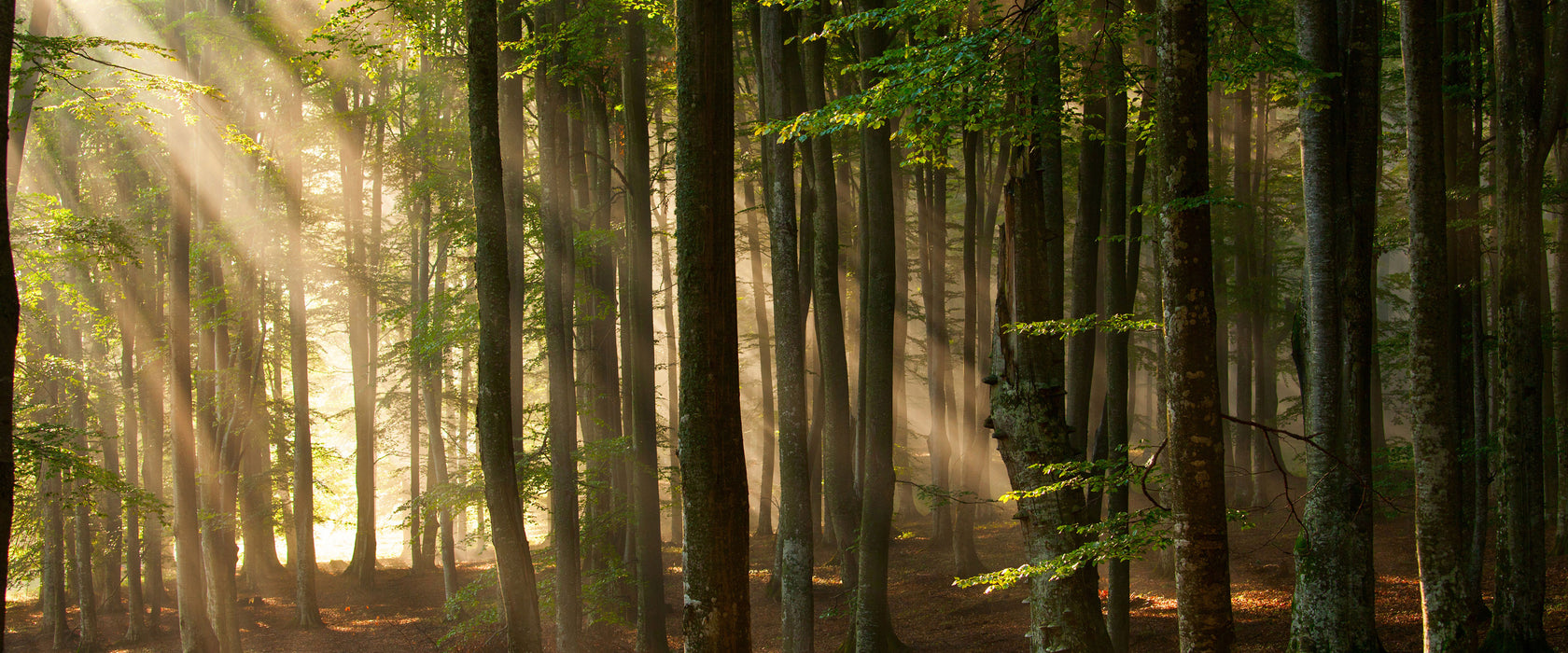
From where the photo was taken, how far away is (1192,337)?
4.85m

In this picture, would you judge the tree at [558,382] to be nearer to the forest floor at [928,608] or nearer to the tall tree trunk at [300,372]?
the forest floor at [928,608]

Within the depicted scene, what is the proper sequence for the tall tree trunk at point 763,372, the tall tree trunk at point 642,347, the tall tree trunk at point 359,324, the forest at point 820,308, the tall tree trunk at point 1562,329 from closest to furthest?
1. the forest at point 820,308
2. the tall tree trunk at point 1562,329
3. the tall tree trunk at point 642,347
4. the tall tree trunk at point 359,324
5. the tall tree trunk at point 763,372

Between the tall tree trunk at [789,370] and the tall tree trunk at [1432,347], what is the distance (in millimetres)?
5839

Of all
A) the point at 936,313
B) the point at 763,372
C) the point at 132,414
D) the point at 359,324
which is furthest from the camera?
the point at 763,372

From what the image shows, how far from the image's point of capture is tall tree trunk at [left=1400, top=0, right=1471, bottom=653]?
7699 mm

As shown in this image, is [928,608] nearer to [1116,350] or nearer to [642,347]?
[642,347]

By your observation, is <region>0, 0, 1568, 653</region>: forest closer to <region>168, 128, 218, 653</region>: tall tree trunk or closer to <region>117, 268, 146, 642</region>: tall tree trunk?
<region>168, 128, 218, 653</region>: tall tree trunk

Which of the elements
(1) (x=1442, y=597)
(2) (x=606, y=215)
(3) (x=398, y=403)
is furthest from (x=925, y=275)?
(3) (x=398, y=403)

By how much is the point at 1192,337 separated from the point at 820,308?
5.92 meters

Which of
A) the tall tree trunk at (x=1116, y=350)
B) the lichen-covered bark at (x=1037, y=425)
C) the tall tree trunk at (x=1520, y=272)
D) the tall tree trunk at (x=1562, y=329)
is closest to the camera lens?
the lichen-covered bark at (x=1037, y=425)

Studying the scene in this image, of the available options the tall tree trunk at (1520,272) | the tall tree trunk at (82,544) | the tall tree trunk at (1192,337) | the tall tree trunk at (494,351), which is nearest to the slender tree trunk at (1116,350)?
the tall tree trunk at (1520,272)

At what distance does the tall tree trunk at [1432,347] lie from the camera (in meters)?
7.70

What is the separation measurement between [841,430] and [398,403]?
20.0 meters

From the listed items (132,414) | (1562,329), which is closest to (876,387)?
(1562,329)
